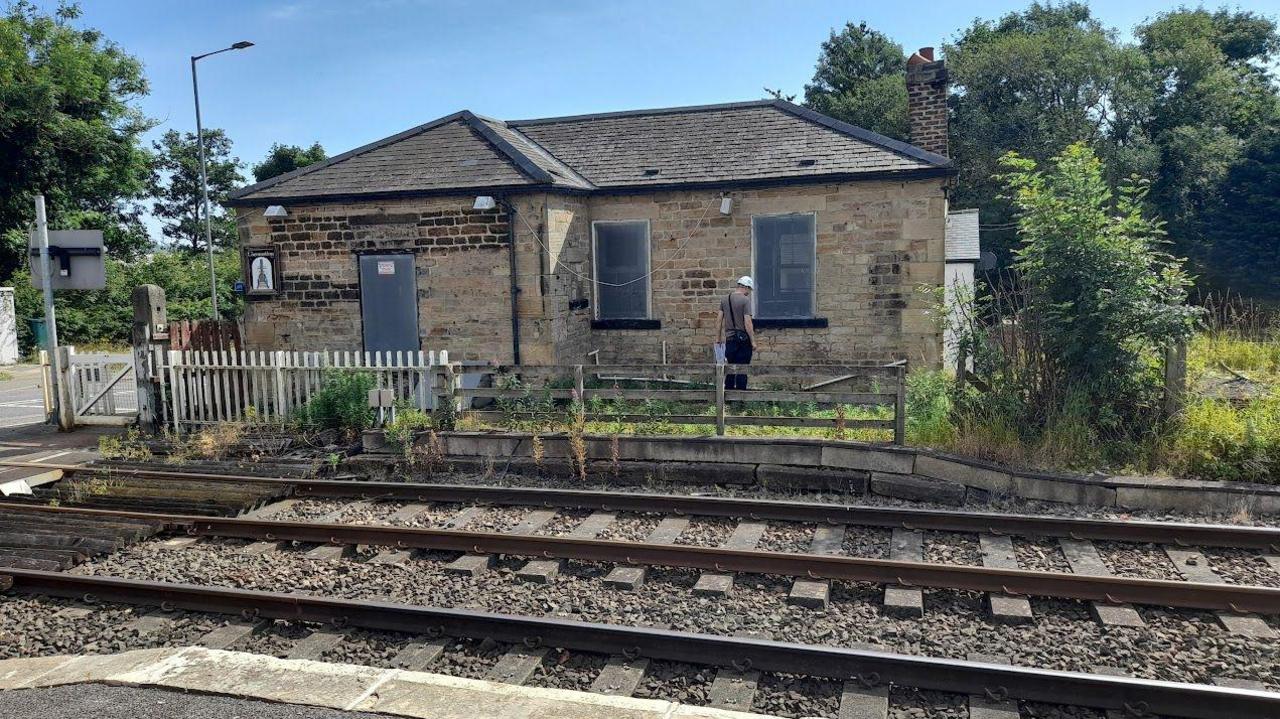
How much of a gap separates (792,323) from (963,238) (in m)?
7.33

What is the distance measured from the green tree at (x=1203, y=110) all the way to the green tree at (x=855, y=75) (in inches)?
457

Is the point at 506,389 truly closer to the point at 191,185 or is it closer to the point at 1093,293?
the point at 1093,293

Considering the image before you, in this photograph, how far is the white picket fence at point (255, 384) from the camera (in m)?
11.5

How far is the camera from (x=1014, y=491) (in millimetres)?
8375

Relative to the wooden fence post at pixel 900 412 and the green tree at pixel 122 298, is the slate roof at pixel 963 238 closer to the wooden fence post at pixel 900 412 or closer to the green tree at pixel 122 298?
the wooden fence post at pixel 900 412

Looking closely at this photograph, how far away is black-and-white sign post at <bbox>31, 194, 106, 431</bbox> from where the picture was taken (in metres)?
12.4

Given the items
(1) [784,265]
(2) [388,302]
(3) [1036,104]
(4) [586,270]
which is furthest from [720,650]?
(3) [1036,104]

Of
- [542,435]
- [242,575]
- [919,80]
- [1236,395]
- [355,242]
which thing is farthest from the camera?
[919,80]

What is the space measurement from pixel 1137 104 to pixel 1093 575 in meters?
40.9

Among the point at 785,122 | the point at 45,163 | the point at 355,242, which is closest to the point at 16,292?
the point at 45,163

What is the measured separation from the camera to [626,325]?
591 inches

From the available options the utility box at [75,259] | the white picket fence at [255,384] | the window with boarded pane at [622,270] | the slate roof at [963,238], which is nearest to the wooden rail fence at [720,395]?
the white picket fence at [255,384]

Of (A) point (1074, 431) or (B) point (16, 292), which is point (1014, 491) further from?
(B) point (16, 292)

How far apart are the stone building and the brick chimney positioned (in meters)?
0.03
